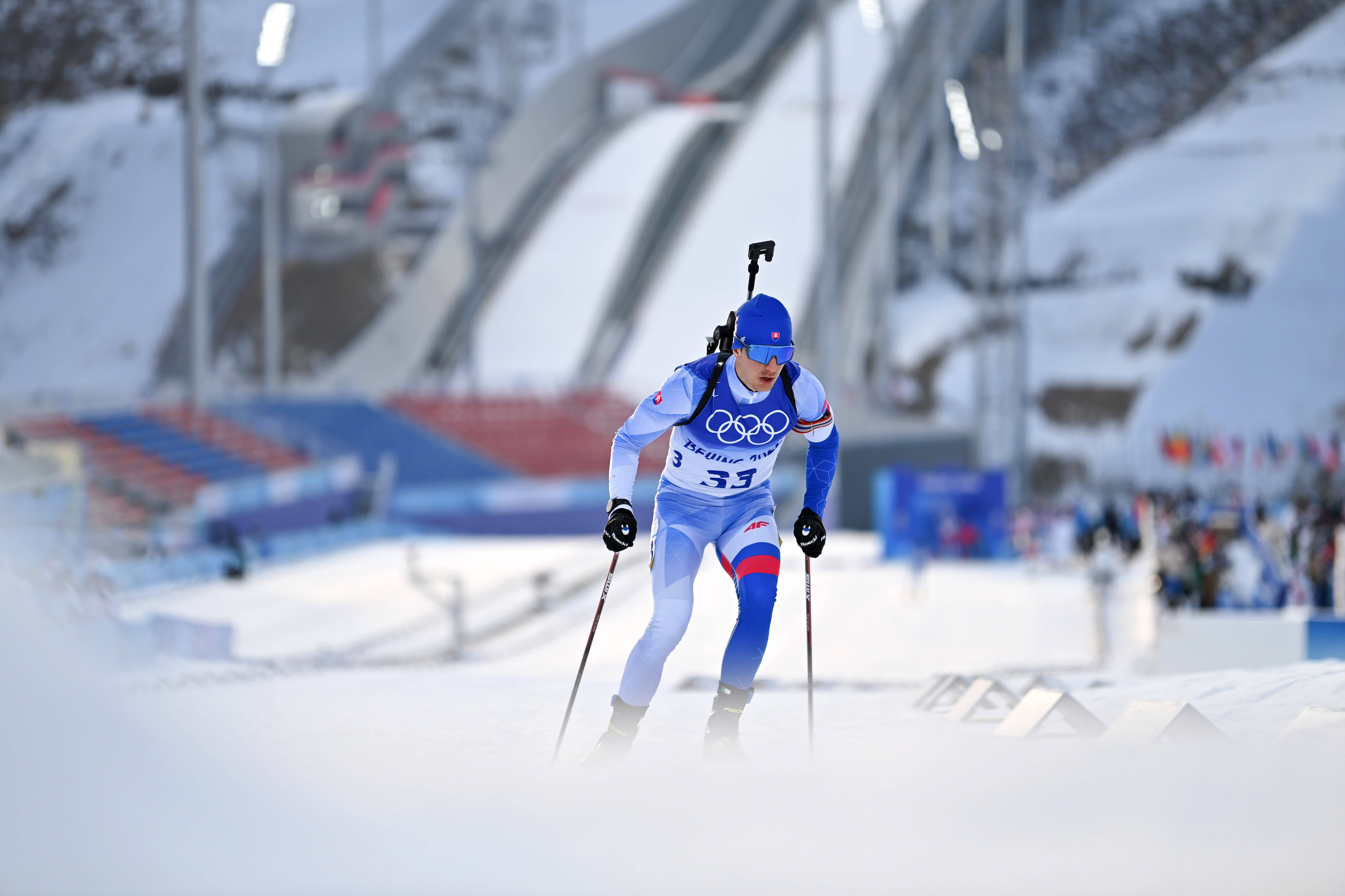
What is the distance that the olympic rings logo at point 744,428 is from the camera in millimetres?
5570

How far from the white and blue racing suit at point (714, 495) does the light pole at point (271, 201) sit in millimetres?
16826

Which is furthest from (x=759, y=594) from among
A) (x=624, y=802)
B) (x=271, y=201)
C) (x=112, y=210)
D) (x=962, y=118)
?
(x=112, y=210)

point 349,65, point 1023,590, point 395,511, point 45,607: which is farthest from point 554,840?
point 349,65

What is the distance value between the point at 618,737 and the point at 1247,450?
31.4 meters

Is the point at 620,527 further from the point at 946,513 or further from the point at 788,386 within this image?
the point at 946,513

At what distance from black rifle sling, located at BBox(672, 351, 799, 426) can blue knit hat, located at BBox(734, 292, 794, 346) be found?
11cm

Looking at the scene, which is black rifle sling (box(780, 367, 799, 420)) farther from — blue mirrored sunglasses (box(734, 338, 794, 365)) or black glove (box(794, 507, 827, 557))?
black glove (box(794, 507, 827, 557))

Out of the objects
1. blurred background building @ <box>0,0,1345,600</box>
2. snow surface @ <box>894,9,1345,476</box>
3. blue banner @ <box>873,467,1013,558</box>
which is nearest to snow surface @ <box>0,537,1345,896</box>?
blue banner @ <box>873,467,1013,558</box>

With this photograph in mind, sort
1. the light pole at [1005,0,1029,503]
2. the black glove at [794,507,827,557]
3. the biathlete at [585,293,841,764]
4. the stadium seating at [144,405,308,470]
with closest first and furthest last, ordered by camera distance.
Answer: the biathlete at [585,293,841,764] < the black glove at [794,507,827,557] < the stadium seating at [144,405,308,470] < the light pole at [1005,0,1029,503]

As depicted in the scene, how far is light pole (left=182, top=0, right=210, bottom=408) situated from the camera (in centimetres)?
2167

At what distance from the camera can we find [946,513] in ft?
80.5

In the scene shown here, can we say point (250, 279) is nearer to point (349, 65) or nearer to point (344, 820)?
point (349, 65)

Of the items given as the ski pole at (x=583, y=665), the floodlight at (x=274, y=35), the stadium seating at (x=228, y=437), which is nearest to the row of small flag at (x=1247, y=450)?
the stadium seating at (x=228, y=437)

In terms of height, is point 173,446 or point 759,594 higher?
point 173,446
